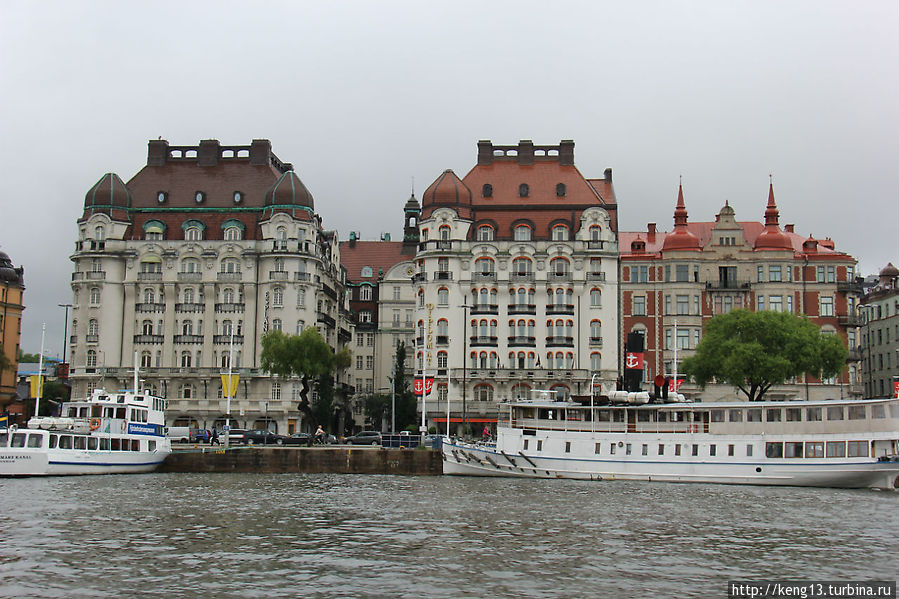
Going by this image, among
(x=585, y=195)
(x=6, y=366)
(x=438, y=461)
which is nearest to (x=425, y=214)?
(x=585, y=195)

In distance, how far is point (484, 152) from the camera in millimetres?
134625

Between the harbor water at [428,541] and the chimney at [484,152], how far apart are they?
238 ft

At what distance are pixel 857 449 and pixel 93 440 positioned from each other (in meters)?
56.8

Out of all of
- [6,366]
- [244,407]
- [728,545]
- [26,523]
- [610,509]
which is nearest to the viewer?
[728,545]

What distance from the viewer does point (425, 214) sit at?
420 ft

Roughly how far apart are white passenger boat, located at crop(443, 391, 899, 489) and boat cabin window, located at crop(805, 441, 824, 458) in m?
0.07

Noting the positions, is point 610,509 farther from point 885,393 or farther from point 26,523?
point 885,393

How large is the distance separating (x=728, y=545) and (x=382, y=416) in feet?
315

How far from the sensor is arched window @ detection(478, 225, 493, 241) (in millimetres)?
127188

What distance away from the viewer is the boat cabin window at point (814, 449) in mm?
73631

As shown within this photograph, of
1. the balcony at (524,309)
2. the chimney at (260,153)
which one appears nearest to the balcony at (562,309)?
the balcony at (524,309)

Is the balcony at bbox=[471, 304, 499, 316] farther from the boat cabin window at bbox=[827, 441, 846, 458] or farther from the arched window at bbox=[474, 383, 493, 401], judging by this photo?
the boat cabin window at bbox=[827, 441, 846, 458]

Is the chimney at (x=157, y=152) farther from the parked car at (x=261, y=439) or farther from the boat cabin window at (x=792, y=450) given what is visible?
the boat cabin window at (x=792, y=450)

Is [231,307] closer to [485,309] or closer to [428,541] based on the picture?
[485,309]
